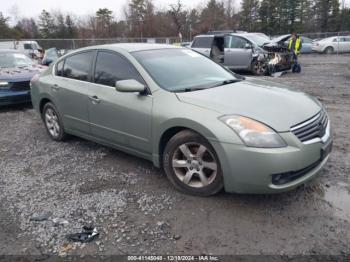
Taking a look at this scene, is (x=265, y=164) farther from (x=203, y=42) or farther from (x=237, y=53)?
(x=203, y=42)

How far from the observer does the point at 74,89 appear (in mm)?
4656

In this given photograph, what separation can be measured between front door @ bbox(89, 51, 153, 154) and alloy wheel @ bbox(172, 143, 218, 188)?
0.46m

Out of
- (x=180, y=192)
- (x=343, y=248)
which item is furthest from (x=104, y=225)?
(x=343, y=248)

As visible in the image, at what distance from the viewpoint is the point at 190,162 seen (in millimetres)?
3369

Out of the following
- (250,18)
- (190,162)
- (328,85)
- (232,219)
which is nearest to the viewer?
(232,219)

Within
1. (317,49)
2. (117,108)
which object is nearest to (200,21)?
(317,49)

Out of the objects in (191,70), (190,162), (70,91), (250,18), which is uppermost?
(250,18)

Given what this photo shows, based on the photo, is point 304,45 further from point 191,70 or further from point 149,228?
point 149,228

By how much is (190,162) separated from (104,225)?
107 centimetres

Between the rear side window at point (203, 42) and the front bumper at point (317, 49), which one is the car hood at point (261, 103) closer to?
the rear side window at point (203, 42)

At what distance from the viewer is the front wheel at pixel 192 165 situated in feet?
10.5

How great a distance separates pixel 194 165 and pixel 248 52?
10.5 meters

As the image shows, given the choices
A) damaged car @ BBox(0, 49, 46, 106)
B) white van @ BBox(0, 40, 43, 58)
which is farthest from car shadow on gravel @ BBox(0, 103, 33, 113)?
white van @ BBox(0, 40, 43, 58)

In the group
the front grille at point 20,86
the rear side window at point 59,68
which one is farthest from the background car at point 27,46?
the rear side window at point 59,68
